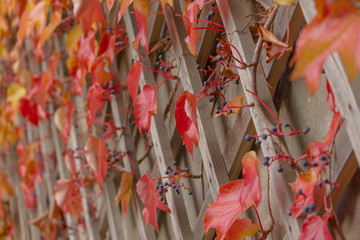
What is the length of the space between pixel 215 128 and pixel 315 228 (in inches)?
22.7

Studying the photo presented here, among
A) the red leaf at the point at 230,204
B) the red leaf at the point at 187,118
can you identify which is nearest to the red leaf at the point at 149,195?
the red leaf at the point at 187,118

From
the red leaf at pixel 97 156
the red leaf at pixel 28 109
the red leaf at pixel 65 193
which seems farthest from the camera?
the red leaf at pixel 28 109

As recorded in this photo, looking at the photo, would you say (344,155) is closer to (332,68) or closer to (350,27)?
(332,68)

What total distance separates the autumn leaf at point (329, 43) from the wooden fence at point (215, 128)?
0.11m

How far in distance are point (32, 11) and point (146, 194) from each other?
3.27 ft

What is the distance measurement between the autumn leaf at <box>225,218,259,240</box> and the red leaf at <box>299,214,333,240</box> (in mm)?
198

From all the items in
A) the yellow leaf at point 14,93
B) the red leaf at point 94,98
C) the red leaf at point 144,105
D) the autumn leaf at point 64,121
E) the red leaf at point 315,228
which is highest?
the yellow leaf at point 14,93

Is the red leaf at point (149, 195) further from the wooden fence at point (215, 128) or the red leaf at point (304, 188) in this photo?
the red leaf at point (304, 188)

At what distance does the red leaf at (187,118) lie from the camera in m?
1.12

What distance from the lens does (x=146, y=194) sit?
4.28 feet

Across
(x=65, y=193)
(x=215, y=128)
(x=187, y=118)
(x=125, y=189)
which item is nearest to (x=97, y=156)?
(x=125, y=189)

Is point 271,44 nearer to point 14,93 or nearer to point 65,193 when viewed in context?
point 65,193

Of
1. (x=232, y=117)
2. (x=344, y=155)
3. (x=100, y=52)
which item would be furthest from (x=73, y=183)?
(x=344, y=155)

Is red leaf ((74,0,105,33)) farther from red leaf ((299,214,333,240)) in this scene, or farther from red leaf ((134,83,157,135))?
red leaf ((299,214,333,240))
